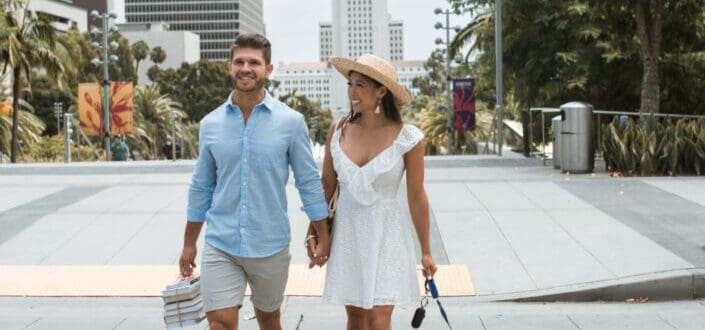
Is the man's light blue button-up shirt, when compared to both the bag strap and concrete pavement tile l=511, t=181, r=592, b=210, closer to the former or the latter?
the bag strap

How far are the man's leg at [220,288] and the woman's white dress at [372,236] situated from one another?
16.8 inches

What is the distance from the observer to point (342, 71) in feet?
13.9

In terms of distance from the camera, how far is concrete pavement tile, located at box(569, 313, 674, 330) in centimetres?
596

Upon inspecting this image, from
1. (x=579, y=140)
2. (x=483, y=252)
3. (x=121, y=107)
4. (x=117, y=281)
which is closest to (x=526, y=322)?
(x=483, y=252)

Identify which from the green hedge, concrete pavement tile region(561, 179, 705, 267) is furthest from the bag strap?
the green hedge

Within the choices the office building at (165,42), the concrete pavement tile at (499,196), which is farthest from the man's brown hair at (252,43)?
the office building at (165,42)

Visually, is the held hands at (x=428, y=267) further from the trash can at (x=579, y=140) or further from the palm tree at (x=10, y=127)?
the palm tree at (x=10, y=127)

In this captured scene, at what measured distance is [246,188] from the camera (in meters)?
3.86

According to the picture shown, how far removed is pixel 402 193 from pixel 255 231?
804 cm

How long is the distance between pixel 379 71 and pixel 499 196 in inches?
302

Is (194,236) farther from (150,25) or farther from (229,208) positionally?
(150,25)

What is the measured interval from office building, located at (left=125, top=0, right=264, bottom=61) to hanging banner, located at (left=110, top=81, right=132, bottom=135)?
148810 millimetres

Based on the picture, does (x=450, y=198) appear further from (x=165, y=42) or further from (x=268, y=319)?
(x=165, y=42)

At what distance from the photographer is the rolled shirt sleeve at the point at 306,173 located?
13.0ft
